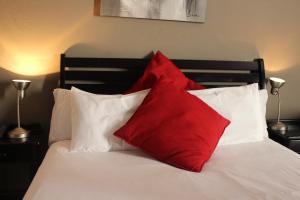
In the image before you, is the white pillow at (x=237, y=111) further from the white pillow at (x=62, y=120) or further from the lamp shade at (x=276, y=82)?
the white pillow at (x=62, y=120)

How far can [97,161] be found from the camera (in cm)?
177

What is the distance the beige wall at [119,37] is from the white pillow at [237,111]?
1.68 ft

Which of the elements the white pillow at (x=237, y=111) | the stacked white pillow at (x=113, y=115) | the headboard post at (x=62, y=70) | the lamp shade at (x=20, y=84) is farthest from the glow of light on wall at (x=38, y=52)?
the white pillow at (x=237, y=111)

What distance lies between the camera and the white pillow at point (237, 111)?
214 centimetres

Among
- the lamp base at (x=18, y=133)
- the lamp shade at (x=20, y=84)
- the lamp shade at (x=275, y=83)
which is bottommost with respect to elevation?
the lamp base at (x=18, y=133)

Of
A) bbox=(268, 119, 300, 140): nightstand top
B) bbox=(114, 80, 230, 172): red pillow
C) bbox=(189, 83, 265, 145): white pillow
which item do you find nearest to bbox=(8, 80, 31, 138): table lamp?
bbox=(114, 80, 230, 172): red pillow

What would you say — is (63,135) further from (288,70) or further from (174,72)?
(288,70)

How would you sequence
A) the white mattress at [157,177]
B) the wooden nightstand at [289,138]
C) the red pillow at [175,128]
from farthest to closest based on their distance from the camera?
1. the wooden nightstand at [289,138]
2. the red pillow at [175,128]
3. the white mattress at [157,177]

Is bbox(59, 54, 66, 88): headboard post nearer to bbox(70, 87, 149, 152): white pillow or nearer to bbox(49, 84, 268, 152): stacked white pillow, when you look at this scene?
bbox(49, 84, 268, 152): stacked white pillow

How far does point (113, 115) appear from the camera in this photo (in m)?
1.97

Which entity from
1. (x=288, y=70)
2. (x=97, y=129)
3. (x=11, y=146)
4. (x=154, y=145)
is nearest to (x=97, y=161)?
(x=97, y=129)

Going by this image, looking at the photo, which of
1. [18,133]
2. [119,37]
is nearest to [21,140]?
[18,133]

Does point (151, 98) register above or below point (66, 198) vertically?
above

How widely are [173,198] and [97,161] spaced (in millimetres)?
559
